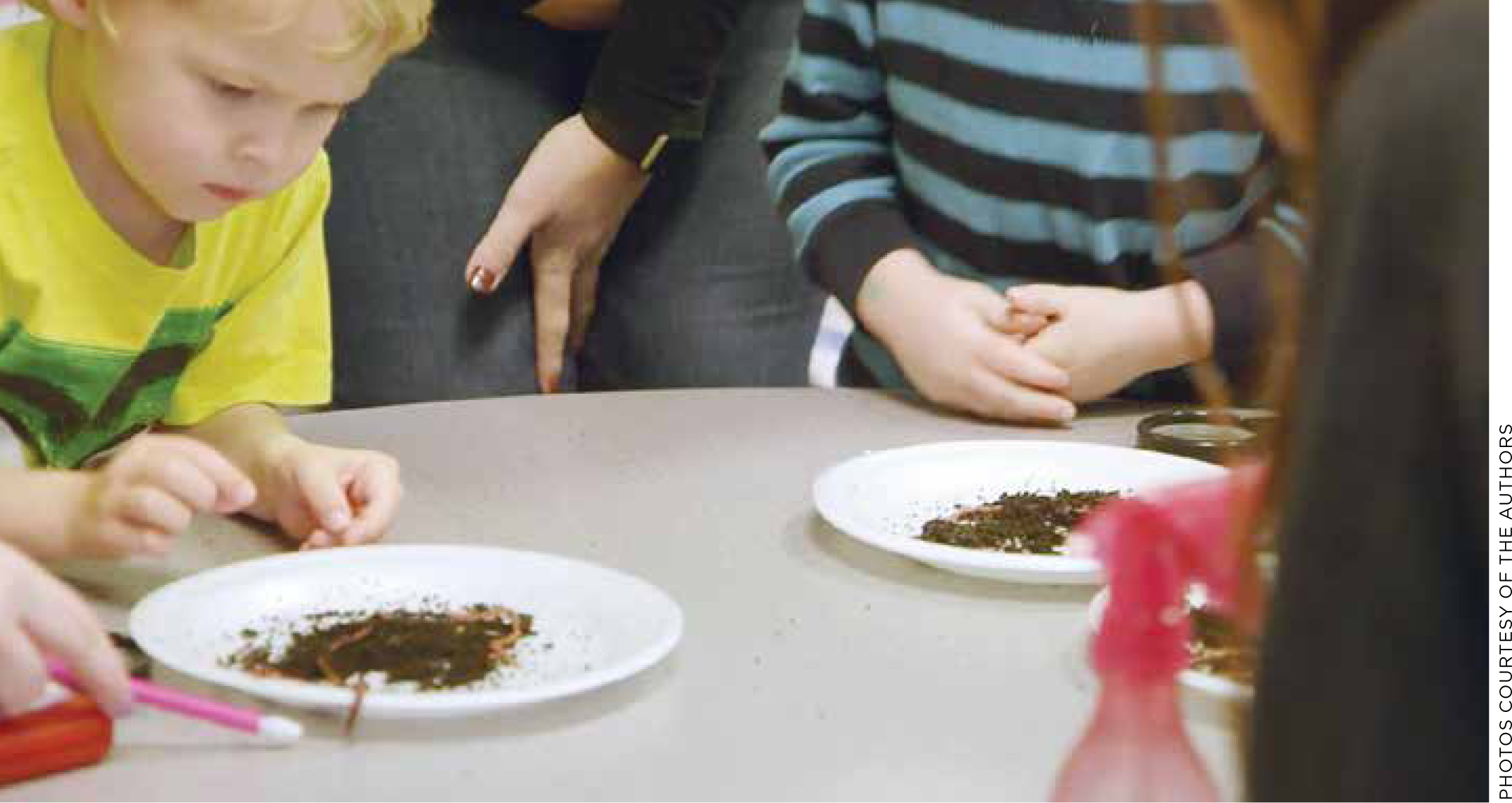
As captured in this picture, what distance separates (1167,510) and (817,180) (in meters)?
1.26

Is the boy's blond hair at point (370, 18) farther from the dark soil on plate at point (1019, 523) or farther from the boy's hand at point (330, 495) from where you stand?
the dark soil on plate at point (1019, 523)

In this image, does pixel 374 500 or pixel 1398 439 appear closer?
pixel 1398 439

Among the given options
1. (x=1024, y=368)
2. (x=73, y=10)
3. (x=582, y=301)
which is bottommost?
(x=582, y=301)

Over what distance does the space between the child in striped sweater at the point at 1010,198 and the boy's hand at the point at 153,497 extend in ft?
2.16

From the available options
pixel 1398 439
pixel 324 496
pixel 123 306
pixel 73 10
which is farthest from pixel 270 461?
pixel 1398 439

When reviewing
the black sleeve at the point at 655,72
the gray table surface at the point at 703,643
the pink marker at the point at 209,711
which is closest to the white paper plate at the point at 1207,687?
the gray table surface at the point at 703,643

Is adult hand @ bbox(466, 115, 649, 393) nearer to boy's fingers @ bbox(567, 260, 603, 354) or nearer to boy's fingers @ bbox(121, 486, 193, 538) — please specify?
boy's fingers @ bbox(567, 260, 603, 354)

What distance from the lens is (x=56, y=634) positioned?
78cm

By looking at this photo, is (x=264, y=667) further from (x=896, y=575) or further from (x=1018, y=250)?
(x=1018, y=250)

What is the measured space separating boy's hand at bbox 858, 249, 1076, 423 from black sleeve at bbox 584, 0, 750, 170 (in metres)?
0.37

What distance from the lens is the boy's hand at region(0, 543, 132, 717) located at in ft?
2.56

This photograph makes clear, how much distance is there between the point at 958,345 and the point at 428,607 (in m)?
0.60

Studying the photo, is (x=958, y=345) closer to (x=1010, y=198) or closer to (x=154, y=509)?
(x=1010, y=198)

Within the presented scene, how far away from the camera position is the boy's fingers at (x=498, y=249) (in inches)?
73.2
